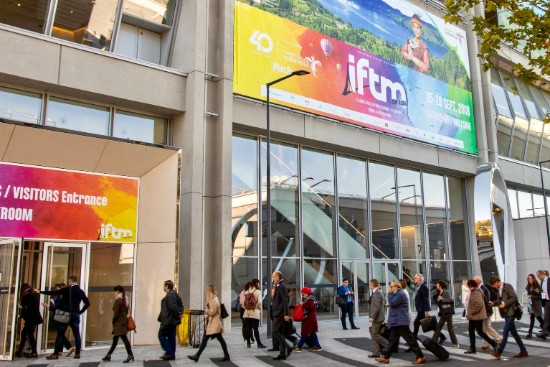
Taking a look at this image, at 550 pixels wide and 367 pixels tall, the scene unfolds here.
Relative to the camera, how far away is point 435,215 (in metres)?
26.7

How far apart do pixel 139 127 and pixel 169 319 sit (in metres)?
7.94

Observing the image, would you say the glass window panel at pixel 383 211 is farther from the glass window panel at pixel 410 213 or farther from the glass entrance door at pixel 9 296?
the glass entrance door at pixel 9 296

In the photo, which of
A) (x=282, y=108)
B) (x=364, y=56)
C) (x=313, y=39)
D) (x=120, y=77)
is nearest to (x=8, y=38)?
(x=120, y=77)

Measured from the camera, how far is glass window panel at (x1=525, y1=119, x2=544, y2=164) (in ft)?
108

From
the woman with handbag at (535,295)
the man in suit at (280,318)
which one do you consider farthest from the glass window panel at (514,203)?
the man in suit at (280,318)

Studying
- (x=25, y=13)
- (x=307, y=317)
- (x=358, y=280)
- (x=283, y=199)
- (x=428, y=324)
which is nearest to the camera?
(x=428, y=324)

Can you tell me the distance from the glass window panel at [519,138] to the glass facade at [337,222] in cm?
643

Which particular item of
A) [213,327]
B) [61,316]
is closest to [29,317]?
[61,316]

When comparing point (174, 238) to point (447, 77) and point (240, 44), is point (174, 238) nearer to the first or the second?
point (240, 44)

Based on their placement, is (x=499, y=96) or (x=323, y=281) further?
(x=499, y=96)

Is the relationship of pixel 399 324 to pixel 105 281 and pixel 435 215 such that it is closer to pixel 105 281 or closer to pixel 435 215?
pixel 105 281

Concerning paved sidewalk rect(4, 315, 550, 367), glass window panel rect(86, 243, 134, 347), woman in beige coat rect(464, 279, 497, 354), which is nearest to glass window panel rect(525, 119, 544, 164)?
paved sidewalk rect(4, 315, 550, 367)

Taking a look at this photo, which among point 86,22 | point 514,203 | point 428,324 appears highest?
point 86,22

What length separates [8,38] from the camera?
13891 millimetres
